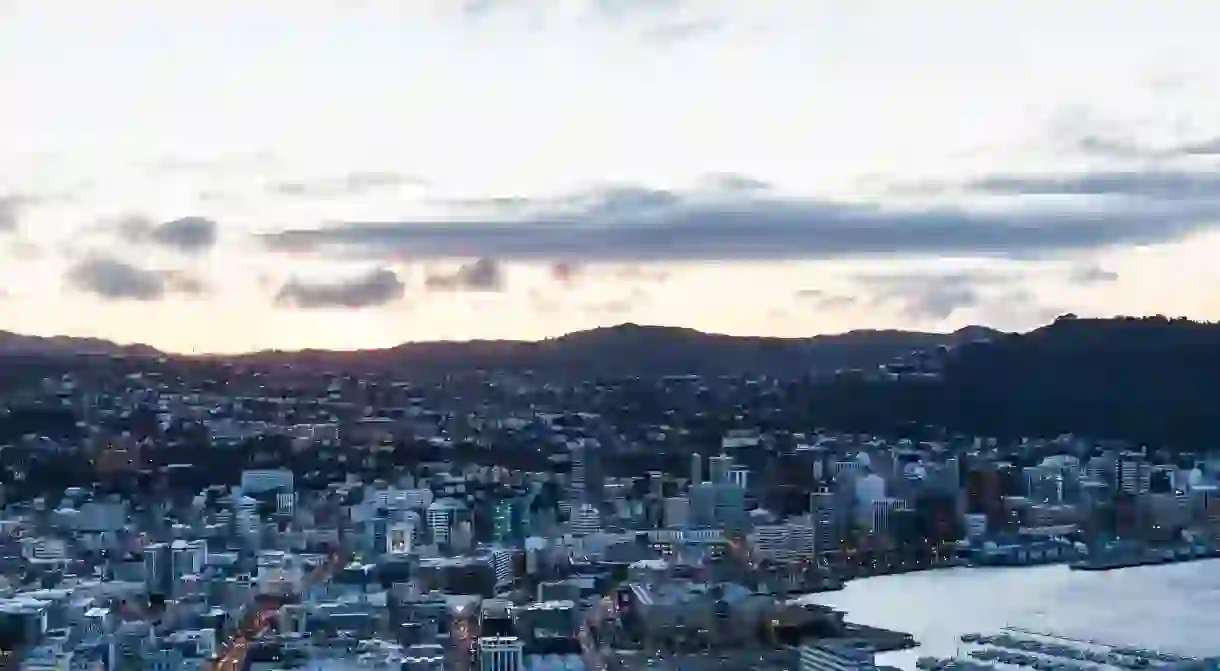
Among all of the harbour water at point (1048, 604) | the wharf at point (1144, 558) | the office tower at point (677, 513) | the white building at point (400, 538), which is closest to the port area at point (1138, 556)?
the wharf at point (1144, 558)

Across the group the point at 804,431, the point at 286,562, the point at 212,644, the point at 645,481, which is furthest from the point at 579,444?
the point at 212,644

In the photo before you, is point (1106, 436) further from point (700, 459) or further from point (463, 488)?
point (463, 488)

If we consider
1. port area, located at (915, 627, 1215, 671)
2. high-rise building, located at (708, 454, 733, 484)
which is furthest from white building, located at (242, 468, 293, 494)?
port area, located at (915, 627, 1215, 671)

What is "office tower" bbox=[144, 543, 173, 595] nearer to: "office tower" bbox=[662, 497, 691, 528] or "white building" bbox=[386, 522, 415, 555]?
"white building" bbox=[386, 522, 415, 555]

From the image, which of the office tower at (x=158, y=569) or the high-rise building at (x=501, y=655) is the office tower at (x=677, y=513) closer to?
the office tower at (x=158, y=569)

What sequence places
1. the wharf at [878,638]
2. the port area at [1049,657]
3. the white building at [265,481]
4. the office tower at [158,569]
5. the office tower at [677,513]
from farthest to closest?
the white building at [265,481], the office tower at [677,513], the office tower at [158,569], the wharf at [878,638], the port area at [1049,657]

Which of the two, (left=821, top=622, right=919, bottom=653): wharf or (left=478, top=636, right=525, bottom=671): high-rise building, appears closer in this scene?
(left=478, top=636, right=525, bottom=671): high-rise building
